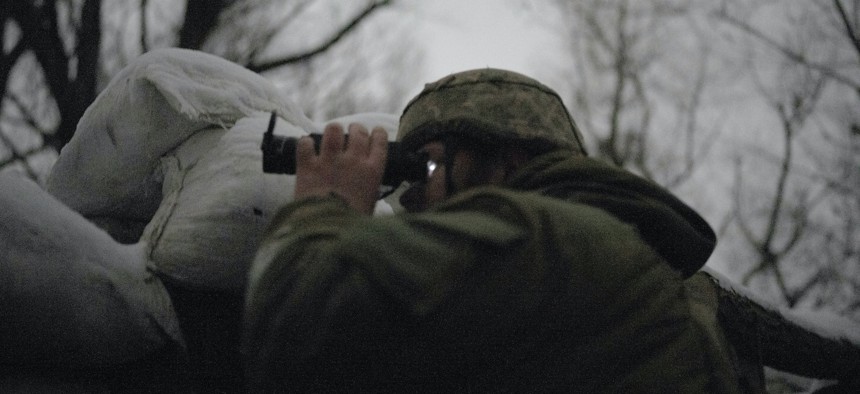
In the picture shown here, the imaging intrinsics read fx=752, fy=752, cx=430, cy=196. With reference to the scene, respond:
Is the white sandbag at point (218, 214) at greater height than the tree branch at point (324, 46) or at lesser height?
greater

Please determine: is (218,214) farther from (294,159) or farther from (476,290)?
(476,290)

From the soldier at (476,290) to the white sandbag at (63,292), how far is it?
316mm

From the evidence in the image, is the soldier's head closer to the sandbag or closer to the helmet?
the helmet

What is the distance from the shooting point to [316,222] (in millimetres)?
1025

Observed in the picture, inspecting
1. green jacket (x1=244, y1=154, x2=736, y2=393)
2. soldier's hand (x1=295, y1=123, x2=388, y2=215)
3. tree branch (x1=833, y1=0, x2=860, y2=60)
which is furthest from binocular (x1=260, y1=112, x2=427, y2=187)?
tree branch (x1=833, y1=0, x2=860, y2=60)

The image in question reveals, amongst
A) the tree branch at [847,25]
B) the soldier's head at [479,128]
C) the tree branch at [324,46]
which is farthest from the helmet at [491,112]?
the tree branch at [847,25]

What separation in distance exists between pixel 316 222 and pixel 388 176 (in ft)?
0.81

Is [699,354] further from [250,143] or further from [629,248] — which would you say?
[250,143]

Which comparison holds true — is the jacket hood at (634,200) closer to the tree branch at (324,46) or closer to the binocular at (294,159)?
the binocular at (294,159)

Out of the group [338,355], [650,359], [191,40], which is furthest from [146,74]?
[191,40]

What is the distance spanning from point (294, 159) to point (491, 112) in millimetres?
452

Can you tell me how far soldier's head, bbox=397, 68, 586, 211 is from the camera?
142 cm

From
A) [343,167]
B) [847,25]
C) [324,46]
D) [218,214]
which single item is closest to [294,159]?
[343,167]

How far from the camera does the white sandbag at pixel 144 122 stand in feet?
5.13
